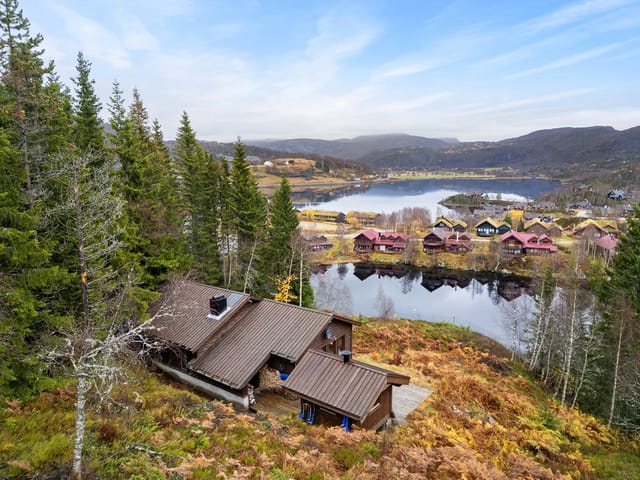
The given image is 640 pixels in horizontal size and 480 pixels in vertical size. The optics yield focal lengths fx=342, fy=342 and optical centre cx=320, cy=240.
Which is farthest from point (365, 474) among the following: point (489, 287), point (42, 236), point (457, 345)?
point (489, 287)

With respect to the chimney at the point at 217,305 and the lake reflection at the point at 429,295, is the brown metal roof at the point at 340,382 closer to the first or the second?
the chimney at the point at 217,305

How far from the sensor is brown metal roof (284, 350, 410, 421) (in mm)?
10883

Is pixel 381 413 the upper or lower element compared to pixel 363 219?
upper

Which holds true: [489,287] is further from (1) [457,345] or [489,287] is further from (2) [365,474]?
(2) [365,474]

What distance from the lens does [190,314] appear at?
1630 centimetres

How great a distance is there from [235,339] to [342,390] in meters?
6.15

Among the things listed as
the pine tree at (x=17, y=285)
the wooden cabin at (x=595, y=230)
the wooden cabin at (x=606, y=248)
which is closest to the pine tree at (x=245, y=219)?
the pine tree at (x=17, y=285)

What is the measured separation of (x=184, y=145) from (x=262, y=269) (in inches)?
456

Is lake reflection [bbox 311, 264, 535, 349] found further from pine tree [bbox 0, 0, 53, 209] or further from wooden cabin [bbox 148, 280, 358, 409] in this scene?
pine tree [bbox 0, 0, 53, 209]

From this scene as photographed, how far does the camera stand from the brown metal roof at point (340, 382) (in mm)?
10883

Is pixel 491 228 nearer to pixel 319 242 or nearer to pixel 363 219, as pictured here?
pixel 363 219

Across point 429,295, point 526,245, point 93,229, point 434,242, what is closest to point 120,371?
point 93,229

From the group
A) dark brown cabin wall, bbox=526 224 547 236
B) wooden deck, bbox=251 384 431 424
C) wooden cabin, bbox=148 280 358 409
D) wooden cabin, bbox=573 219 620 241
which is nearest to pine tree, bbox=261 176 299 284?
wooden cabin, bbox=148 280 358 409

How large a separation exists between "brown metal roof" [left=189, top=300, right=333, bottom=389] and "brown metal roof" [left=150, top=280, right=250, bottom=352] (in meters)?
0.75
